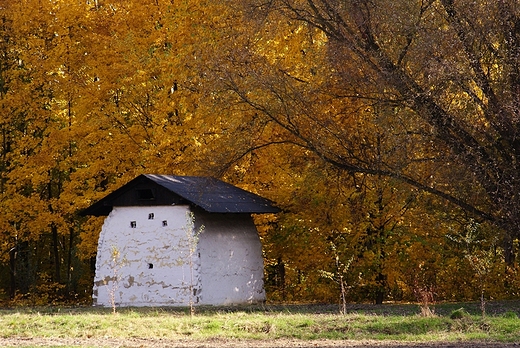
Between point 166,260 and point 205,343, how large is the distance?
10003 mm

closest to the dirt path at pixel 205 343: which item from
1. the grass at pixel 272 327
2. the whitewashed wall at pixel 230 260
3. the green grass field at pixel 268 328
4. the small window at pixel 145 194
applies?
the green grass field at pixel 268 328

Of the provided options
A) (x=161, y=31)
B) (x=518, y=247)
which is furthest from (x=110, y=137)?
(x=518, y=247)

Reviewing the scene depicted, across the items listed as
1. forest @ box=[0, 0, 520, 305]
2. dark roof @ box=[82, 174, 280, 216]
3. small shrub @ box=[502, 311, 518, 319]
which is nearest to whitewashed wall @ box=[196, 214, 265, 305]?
dark roof @ box=[82, 174, 280, 216]

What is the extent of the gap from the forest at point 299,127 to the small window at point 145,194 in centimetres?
158

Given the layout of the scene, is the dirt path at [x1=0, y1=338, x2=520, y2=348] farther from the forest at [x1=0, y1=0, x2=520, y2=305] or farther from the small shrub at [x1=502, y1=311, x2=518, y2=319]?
the forest at [x1=0, y1=0, x2=520, y2=305]

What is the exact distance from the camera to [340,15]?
20.8m

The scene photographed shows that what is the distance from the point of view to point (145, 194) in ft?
80.0

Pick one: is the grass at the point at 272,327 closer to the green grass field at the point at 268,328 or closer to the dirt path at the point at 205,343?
the green grass field at the point at 268,328

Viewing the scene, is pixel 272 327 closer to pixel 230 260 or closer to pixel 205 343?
pixel 205 343

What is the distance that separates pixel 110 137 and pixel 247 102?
7070 mm

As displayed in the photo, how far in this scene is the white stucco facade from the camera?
23625 millimetres

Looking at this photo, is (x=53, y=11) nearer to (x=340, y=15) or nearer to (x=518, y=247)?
(x=340, y=15)

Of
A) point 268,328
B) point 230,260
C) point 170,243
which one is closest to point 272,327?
point 268,328

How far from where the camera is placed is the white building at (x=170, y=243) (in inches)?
928
